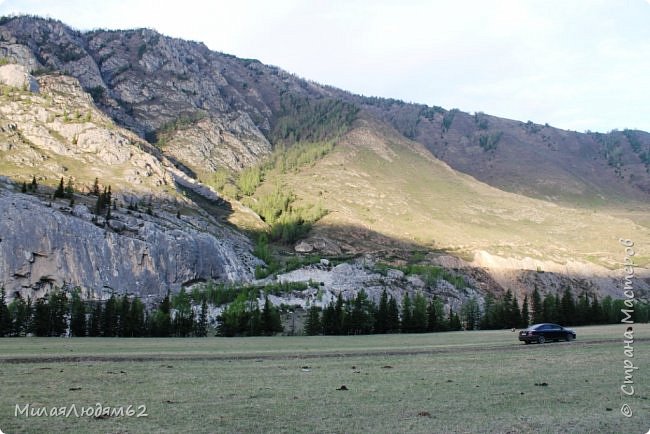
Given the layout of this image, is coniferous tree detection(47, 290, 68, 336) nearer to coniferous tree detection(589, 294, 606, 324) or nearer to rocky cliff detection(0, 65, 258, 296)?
rocky cliff detection(0, 65, 258, 296)

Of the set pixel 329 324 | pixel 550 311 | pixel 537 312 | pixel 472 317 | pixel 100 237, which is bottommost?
pixel 329 324

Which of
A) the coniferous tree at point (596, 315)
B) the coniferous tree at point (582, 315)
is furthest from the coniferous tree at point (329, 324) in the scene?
the coniferous tree at point (596, 315)

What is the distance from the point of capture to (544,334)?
47.5 meters

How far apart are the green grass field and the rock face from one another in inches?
3728

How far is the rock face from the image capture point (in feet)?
391

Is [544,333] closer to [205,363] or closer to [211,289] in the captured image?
[205,363]

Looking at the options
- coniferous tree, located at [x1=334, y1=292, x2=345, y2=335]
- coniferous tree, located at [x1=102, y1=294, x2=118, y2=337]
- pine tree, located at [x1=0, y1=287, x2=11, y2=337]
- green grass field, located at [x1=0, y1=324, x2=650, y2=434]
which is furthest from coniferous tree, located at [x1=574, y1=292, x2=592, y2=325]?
pine tree, located at [x1=0, y1=287, x2=11, y2=337]

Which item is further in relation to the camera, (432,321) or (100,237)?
(100,237)

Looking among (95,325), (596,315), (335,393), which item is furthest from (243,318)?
(335,393)

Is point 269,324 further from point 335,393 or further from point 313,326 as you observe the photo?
point 335,393

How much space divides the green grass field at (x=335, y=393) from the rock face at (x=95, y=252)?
94.7 m

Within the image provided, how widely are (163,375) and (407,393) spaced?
13.1m

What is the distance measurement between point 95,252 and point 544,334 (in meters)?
109

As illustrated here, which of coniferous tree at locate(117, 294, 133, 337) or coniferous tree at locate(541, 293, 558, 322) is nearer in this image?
coniferous tree at locate(117, 294, 133, 337)
